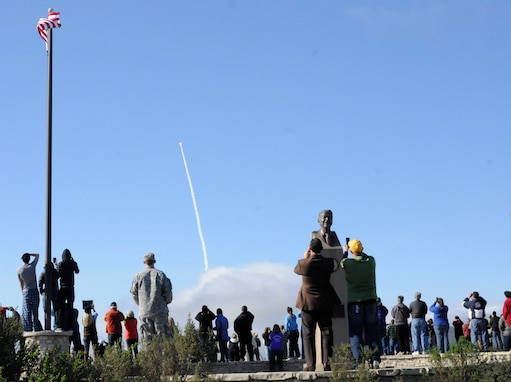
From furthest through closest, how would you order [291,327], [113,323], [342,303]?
1. [291,327]
2. [113,323]
3. [342,303]

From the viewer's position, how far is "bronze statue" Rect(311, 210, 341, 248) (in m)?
14.3

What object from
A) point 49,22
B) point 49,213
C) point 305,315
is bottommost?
point 305,315

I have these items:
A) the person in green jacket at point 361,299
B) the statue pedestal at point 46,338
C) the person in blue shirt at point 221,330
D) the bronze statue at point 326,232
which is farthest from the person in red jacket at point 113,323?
the person in green jacket at point 361,299

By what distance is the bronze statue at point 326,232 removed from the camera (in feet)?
46.9

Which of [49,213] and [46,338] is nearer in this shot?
[46,338]

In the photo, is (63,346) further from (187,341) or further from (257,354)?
(257,354)

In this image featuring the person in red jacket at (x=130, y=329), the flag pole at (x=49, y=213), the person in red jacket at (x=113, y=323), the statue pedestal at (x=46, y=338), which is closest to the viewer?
the statue pedestal at (x=46, y=338)

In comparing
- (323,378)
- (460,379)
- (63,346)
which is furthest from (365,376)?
(63,346)

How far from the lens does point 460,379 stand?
1281 centimetres

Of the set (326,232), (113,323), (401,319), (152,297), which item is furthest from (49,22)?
(326,232)

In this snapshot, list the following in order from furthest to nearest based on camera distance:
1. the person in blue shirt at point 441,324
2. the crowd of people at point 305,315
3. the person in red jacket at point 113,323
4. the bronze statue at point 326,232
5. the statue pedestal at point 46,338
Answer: the person in blue shirt at point 441,324, the person in red jacket at point 113,323, the statue pedestal at point 46,338, the bronze statue at point 326,232, the crowd of people at point 305,315

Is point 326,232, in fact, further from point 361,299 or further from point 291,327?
point 291,327

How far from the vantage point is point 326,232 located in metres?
14.3

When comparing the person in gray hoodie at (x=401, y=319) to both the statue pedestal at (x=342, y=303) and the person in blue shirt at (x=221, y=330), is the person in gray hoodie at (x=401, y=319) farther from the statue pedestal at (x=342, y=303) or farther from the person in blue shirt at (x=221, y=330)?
the statue pedestal at (x=342, y=303)
